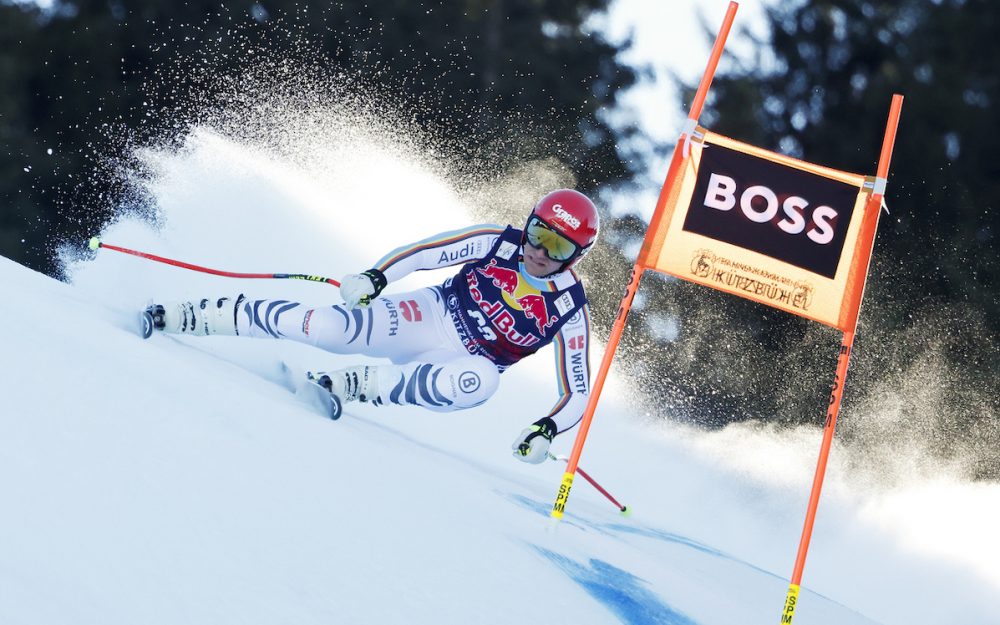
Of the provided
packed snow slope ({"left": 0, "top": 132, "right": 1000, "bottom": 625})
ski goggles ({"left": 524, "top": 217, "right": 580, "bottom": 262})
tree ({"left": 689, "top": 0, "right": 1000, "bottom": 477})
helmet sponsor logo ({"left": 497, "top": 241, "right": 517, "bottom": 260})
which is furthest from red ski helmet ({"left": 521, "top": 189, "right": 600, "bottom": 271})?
tree ({"left": 689, "top": 0, "right": 1000, "bottom": 477})

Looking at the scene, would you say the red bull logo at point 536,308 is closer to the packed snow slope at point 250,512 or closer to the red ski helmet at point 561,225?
the red ski helmet at point 561,225

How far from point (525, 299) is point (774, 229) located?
1.11 metres

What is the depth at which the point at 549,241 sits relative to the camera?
4.42 m

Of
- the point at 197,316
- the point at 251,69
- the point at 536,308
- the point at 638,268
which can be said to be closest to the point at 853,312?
the point at 638,268

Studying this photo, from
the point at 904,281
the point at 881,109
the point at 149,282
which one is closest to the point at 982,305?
the point at 904,281

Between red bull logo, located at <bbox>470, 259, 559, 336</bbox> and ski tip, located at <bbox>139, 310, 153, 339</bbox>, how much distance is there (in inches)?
58.6

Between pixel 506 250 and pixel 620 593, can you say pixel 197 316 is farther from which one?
pixel 620 593

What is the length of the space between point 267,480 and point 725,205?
88.7 inches

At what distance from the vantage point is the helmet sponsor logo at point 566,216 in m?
4.42

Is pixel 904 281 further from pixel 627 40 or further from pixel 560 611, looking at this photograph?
pixel 560 611

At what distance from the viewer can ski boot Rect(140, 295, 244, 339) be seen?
13.6ft

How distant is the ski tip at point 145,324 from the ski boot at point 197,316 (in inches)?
5.6

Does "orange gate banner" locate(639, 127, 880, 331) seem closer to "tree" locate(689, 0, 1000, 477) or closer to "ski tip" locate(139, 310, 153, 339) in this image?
"ski tip" locate(139, 310, 153, 339)

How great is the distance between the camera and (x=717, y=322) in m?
16.0
